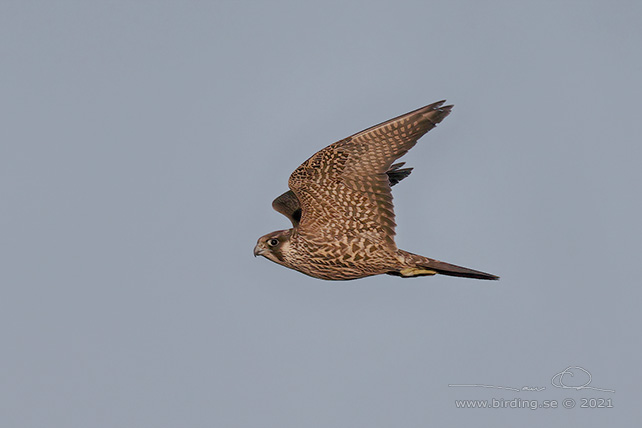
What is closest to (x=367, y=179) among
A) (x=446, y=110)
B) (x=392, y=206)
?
(x=392, y=206)

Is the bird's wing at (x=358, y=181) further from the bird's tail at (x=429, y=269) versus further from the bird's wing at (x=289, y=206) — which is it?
the bird's wing at (x=289, y=206)

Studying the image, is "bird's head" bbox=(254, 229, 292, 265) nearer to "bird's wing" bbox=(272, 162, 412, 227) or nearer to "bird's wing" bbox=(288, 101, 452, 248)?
"bird's wing" bbox=(288, 101, 452, 248)

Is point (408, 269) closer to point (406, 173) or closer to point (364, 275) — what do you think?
point (364, 275)

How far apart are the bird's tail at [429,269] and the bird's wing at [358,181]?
1.49ft

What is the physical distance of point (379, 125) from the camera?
1580cm

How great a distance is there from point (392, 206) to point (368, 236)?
590 mm

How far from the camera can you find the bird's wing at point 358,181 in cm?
1577

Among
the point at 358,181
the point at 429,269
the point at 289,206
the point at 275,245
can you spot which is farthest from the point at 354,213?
the point at 289,206

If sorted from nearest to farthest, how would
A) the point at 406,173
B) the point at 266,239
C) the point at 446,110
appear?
1. the point at 446,110
2. the point at 266,239
3. the point at 406,173

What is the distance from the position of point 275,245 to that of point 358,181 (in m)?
1.67

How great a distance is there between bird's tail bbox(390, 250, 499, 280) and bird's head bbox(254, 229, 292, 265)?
5.71ft

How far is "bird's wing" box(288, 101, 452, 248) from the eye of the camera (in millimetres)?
15773

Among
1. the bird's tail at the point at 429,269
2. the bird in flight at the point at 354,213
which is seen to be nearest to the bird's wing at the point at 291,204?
the bird in flight at the point at 354,213

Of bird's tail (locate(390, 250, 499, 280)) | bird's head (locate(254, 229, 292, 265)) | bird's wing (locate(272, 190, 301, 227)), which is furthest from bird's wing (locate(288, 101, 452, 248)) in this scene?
bird's wing (locate(272, 190, 301, 227))
